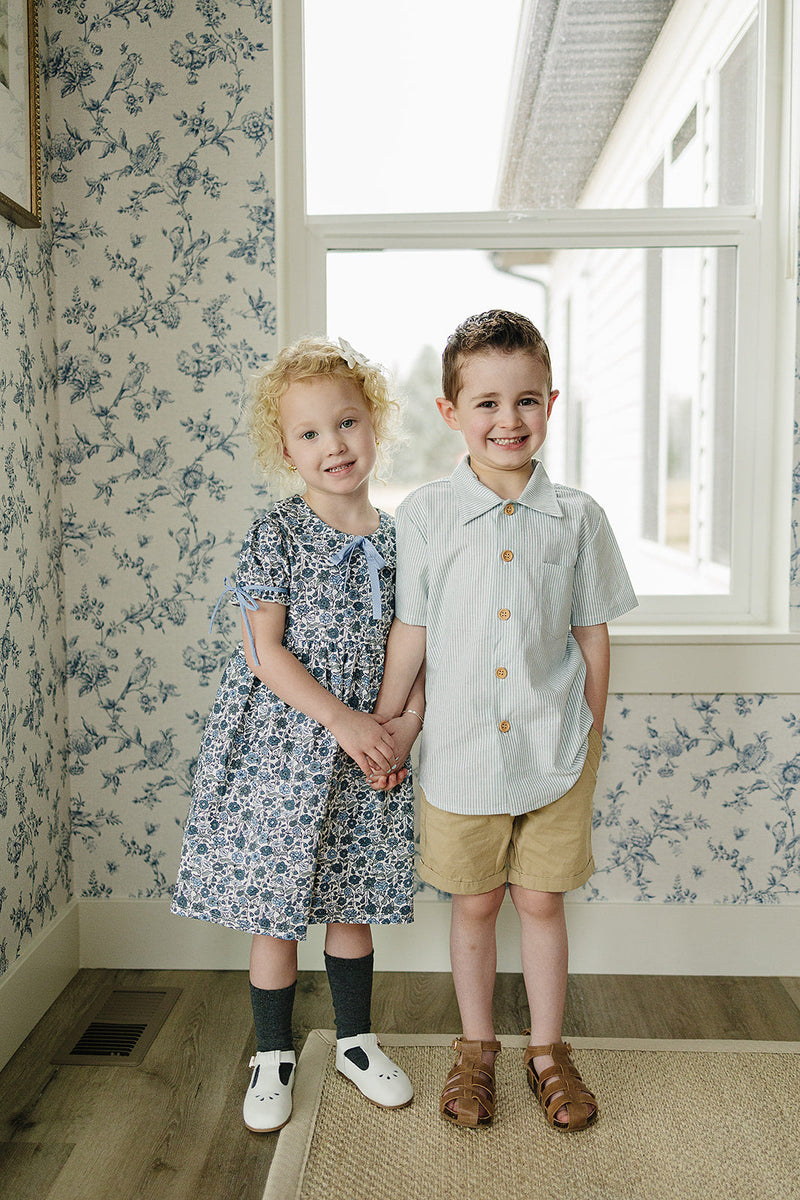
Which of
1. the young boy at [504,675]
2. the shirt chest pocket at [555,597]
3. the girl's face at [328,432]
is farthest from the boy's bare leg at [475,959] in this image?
the girl's face at [328,432]

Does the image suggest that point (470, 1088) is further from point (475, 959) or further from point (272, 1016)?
point (272, 1016)

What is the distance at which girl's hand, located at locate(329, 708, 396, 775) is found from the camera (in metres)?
1.39

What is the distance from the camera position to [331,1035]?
5.32ft

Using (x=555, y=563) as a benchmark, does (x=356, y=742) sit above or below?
below

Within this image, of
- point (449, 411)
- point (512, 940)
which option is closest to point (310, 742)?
point (449, 411)

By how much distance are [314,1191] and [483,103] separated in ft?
6.48

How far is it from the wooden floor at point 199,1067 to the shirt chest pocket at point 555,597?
0.80 metres

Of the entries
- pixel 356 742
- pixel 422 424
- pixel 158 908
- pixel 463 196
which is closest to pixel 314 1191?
pixel 356 742

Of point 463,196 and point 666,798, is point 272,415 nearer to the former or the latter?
point 463,196

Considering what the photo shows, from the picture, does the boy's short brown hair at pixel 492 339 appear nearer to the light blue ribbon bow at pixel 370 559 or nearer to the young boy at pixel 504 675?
the young boy at pixel 504 675

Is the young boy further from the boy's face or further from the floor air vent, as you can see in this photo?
the floor air vent

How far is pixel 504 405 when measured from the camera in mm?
1333

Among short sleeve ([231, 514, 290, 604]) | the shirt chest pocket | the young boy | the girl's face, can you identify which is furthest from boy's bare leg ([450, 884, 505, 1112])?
the girl's face

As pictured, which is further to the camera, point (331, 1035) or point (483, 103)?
point (483, 103)
